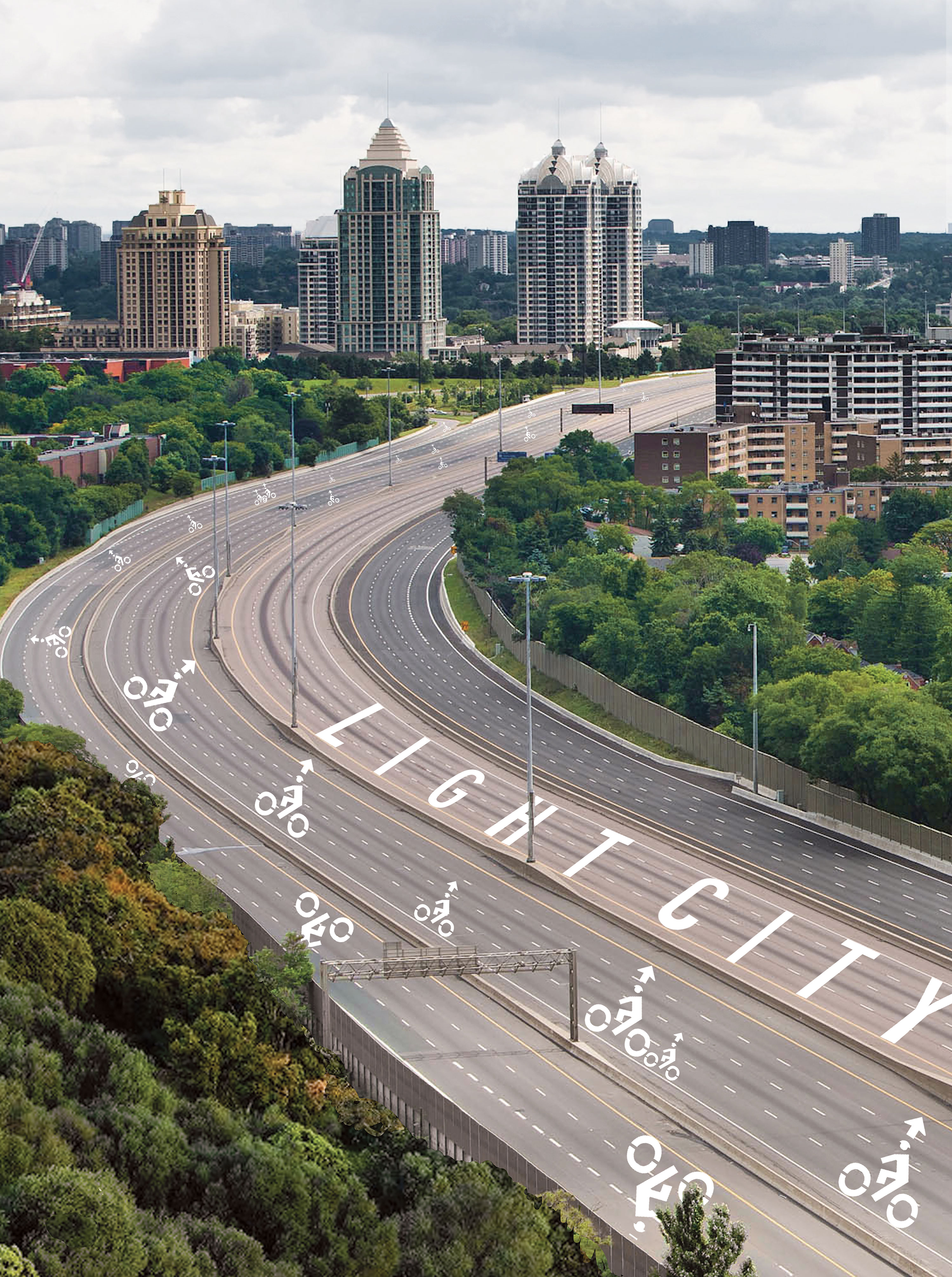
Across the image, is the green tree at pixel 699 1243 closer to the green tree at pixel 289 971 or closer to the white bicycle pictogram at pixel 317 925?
the green tree at pixel 289 971

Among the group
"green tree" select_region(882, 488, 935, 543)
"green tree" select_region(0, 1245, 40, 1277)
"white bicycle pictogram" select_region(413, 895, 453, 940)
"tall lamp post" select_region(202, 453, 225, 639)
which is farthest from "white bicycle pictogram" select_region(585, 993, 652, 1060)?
"green tree" select_region(882, 488, 935, 543)

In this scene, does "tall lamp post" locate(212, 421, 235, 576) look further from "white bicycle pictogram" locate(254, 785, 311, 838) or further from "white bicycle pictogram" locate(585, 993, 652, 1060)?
"white bicycle pictogram" locate(585, 993, 652, 1060)

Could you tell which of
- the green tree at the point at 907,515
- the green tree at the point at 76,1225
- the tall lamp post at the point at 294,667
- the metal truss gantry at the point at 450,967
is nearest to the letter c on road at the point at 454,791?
the tall lamp post at the point at 294,667

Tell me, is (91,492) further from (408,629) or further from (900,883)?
(900,883)

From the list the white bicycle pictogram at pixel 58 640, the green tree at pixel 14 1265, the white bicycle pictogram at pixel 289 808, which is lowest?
the white bicycle pictogram at pixel 289 808

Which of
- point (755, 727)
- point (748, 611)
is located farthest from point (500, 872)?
point (748, 611)

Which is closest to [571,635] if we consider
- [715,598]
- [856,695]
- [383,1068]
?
[715,598]
